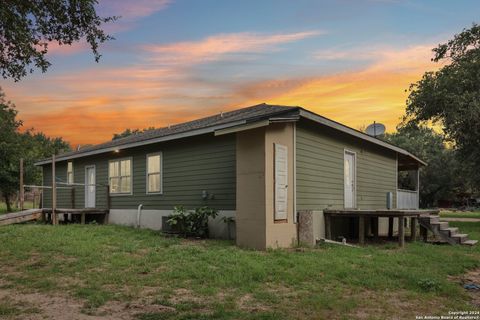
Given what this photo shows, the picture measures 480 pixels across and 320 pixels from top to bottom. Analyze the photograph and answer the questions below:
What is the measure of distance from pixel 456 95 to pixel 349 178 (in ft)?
28.9

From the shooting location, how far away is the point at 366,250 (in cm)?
988

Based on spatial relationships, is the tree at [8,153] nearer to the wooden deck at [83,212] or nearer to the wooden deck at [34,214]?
the wooden deck at [34,214]

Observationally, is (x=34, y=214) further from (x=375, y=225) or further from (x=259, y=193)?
(x=375, y=225)

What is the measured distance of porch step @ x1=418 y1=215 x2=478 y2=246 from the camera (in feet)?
37.4

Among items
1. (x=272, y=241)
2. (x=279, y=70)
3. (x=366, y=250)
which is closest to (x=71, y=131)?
(x=279, y=70)

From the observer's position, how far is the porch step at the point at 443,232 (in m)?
11.4

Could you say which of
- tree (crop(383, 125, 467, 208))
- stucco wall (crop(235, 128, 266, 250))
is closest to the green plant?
stucco wall (crop(235, 128, 266, 250))

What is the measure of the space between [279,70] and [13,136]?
72.7 feet

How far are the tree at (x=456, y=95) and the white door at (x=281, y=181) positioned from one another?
11715mm

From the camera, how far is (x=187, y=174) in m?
12.9

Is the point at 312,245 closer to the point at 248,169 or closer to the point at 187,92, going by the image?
the point at 248,169

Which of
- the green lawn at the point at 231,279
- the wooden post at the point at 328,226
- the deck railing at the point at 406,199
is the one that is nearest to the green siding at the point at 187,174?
the green lawn at the point at 231,279

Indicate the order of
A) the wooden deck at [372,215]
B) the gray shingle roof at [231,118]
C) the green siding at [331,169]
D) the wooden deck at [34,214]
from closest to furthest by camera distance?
the gray shingle roof at [231,118] < the wooden deck at [372,215] < the green siding at [331,169] < the wooden deck at [34,214]

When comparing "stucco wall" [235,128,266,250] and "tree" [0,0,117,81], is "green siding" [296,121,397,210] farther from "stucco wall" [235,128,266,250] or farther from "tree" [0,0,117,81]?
"tree" [0,0,117,81]
